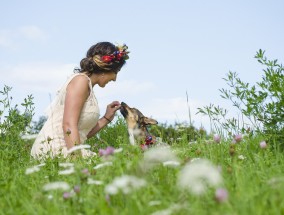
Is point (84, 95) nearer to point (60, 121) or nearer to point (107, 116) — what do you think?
point (60, 121)

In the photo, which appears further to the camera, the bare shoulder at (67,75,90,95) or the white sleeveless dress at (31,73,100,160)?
the white sleeveless dress at (31,73,100,160)

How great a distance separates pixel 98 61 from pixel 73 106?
0.82 metres

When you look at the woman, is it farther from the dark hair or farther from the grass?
the grass

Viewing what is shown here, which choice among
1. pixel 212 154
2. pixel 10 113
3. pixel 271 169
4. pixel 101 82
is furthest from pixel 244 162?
pixel 10 113

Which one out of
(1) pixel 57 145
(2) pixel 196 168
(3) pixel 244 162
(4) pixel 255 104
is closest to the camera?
(2) pixel 196 168

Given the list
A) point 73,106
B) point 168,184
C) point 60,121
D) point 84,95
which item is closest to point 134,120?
point 60,121

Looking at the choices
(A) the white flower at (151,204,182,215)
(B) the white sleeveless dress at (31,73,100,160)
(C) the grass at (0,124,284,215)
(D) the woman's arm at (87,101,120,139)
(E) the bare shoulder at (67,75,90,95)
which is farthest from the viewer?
(D) the woman's arm at (87,101,120,139)

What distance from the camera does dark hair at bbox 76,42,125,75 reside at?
6246 mm

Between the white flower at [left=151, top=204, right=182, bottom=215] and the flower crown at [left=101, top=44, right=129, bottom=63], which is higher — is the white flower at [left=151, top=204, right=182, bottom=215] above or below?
below

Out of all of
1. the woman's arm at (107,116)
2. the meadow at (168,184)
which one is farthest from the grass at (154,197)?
the woman's arm at (107,116)

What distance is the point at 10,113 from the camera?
7.03 m

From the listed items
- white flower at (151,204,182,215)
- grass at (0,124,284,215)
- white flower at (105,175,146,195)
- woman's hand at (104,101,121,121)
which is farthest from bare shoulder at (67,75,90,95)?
white flower at (151,204,182,215)

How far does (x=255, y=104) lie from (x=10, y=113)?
3844mm

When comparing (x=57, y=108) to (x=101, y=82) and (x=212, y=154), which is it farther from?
(x=212, y=154)
